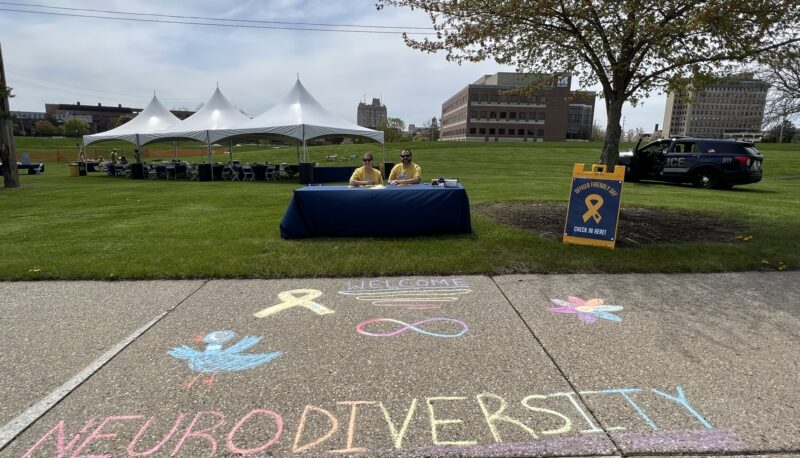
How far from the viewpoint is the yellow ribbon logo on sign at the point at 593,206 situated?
6.18 m

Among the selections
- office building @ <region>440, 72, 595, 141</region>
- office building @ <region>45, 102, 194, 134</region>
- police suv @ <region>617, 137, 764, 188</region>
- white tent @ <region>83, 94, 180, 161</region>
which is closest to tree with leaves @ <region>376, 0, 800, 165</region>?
police suv @ <region>617, 137, 764, 188</region>

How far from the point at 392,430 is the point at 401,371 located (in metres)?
0.61

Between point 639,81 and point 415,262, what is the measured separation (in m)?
5.15

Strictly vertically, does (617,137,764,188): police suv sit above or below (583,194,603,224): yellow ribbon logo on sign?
above

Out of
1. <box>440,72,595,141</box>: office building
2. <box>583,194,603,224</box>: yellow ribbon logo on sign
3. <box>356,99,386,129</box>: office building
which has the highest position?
<box>356,99,386,129</box>: office building

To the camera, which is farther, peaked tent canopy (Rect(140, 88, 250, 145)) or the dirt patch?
peaked tent canopy (Rect(140, 88, 250, 145))

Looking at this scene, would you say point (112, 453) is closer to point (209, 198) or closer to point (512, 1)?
point (512, 1)

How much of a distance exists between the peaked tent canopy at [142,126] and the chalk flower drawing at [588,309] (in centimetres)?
2486

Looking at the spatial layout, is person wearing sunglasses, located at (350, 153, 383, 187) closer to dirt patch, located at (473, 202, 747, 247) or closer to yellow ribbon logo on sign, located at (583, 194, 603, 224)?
dirt patch, located at (473, 202, 747, 247)

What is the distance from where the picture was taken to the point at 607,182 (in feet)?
20.0

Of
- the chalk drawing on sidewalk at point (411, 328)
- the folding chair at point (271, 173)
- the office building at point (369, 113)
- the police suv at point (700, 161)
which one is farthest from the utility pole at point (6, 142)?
the office building at point (369, 113)

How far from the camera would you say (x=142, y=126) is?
25312 mm

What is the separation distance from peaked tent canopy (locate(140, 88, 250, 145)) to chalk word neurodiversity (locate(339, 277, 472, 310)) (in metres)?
17.9

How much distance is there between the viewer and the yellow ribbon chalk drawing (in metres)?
3.98
